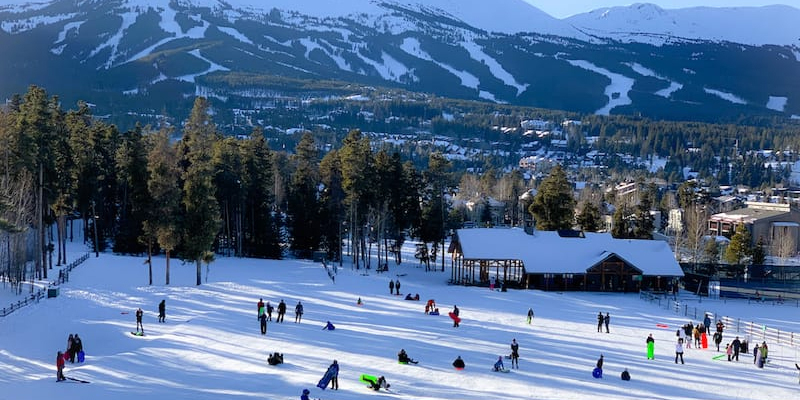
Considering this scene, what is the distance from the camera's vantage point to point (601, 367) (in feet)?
80.7

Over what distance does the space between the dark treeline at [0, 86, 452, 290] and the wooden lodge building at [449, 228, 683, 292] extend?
26.4ft

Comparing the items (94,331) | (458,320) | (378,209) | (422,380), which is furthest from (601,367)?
(378,209)

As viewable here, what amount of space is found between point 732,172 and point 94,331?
185936 millimetres

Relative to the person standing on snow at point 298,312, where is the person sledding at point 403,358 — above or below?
below

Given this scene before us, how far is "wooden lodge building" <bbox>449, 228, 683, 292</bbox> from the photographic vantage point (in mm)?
48625

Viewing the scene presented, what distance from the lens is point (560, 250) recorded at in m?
50.5

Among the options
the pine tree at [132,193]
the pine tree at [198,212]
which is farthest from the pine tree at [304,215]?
Result: the pine tree at [198,212]

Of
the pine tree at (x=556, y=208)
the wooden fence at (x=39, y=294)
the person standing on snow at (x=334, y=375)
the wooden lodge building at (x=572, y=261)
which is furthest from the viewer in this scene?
the pine tree at (x=556, y=208)

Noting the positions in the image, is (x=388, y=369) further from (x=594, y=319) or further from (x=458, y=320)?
(x=594, y=319)

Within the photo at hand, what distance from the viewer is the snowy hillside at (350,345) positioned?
73.7 feet

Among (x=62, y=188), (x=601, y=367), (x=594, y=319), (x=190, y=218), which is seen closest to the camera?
(x=601, y=367)

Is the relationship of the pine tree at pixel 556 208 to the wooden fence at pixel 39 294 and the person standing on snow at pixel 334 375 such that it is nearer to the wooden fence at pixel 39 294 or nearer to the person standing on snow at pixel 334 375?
the wooden fence at pixel 39 294

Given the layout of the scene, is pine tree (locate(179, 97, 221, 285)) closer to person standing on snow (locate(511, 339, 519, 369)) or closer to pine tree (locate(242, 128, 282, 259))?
pine tree (locate(242, 128, 282, 259))

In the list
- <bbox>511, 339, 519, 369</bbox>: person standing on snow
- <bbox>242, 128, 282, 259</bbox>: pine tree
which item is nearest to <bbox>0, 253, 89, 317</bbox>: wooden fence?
<bbox>242, 128, 282, 259</bbox>: pine tree
